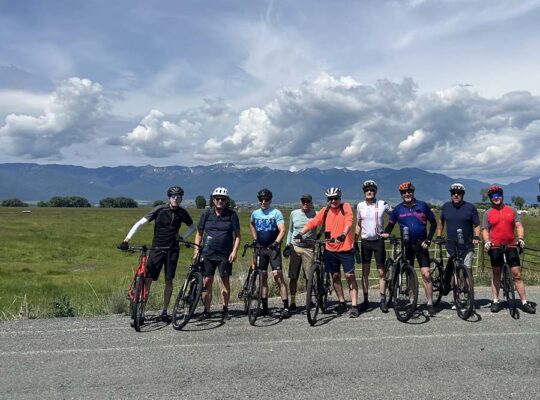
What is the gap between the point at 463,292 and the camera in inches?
310

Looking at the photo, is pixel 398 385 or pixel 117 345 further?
pixel 117 345

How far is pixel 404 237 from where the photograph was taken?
7.80m

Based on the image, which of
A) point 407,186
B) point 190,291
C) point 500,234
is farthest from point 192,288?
point 500,234

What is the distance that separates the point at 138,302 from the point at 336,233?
3422 mm

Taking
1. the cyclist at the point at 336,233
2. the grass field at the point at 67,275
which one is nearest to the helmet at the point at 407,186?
the cyclist at the point at 336,233

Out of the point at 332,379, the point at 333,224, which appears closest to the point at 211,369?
the point at 332,379

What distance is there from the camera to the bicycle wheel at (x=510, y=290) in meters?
7.74

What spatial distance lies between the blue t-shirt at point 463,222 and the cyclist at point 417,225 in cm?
36

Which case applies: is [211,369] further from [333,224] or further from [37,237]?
[37,237]

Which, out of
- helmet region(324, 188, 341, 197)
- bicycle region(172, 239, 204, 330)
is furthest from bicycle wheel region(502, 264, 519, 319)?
bicycle region(172, 239, 204, 330)

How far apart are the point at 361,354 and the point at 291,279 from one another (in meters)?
2.61

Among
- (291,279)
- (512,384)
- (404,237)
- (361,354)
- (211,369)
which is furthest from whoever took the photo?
(291,279)

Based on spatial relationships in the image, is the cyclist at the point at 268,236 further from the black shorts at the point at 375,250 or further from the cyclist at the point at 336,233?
the black shorts at the point at 375,250

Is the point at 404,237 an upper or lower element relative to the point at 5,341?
upper
